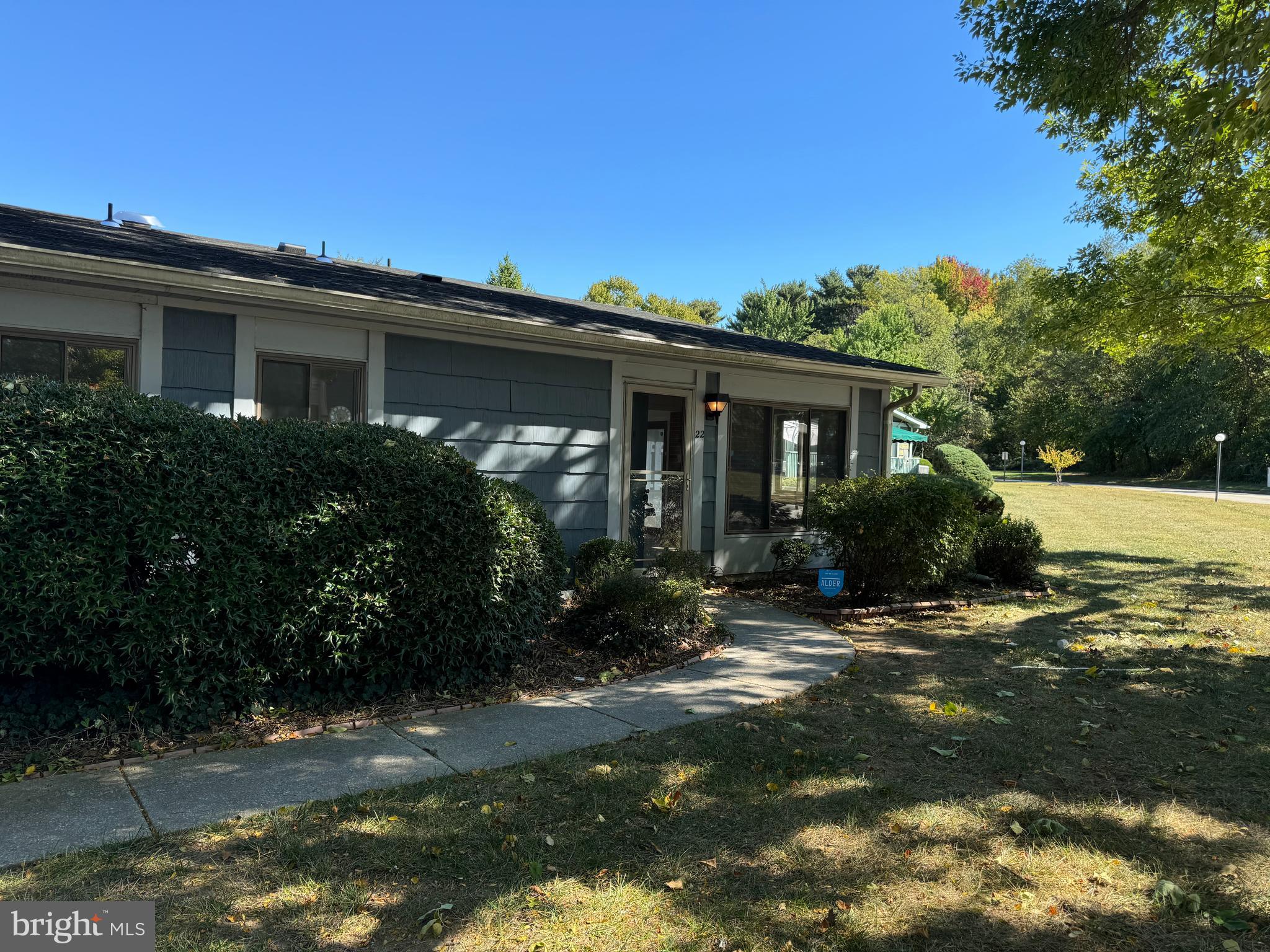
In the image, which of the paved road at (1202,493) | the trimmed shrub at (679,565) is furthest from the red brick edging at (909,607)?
the paved road at (1202,493)

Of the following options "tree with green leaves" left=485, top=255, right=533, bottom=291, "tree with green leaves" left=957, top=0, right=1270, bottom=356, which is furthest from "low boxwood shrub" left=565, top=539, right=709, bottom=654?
"tree with green leaves" left=485, top=255, right=533, bottom=291

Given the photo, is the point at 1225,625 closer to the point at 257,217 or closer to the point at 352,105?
the point at 352,105

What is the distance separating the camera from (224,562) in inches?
159

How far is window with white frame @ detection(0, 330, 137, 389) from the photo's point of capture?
17.2 ft

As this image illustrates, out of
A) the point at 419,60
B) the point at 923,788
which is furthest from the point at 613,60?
the point at 923,788

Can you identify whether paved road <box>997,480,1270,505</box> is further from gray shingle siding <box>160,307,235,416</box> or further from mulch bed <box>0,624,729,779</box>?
gray shingle siding <box>160,307,235,416</box>

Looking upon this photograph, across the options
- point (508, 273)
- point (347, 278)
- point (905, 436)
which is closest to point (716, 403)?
point (347, 278)

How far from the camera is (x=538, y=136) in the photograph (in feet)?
97.6

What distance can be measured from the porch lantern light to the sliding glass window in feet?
1.17

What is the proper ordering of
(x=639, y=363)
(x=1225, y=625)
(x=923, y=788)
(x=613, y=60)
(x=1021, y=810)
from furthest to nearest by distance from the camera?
(x=613, y=60)
(x=639, y=363)
(x=1225, y=625)
(x=923, y=788)
(x=1021, y=810)

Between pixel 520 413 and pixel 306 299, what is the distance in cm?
228

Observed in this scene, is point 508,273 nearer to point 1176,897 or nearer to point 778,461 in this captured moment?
point 778,461

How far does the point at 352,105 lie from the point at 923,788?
80.3ft

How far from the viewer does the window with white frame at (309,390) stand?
6184 mm
